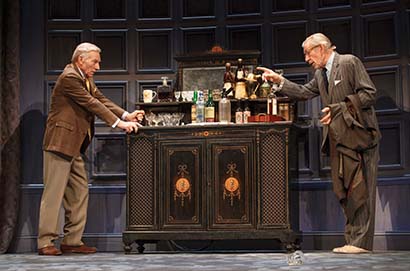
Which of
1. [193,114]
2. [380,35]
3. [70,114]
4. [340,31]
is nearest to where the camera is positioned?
[70,114]

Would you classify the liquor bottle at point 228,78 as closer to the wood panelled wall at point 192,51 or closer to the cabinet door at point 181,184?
the wood panelled wall at point 192,51

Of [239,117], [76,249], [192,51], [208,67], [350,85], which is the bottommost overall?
[76,249]

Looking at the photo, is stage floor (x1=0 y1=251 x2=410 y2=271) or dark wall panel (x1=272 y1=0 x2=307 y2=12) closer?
stage floor (x1=0 y1=251 x2=410 y2=271)

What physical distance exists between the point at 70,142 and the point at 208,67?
4.16 feet

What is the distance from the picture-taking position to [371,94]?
5125 mm

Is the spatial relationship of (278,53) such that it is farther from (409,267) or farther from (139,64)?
(409,267)

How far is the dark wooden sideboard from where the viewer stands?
5410mm

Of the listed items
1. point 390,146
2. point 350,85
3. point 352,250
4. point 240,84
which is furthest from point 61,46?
point 352,250

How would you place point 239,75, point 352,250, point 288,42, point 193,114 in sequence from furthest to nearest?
point 288,42 → point 239,75 → point 193,114 → point 352,250

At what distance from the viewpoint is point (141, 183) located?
18.5 feet

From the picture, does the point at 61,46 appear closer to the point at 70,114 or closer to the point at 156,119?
the point at 70,114

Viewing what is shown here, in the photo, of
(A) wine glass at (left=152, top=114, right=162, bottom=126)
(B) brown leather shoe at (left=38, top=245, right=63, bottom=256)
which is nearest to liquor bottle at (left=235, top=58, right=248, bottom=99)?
(A) wine glass at (left=152, top=114, right=162, bottom=126)

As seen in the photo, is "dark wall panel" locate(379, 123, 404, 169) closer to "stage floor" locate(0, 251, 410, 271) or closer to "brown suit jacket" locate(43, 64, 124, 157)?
"stage floor" locate(0, 251, 410, 271)

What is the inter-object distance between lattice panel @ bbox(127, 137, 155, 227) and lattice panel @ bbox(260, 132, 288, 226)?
2.63 feet
